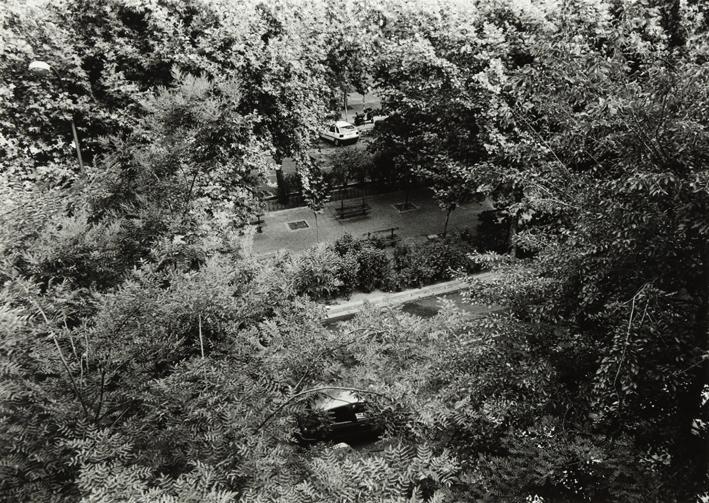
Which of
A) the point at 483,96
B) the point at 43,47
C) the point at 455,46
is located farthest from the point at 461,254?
the point at 43,47

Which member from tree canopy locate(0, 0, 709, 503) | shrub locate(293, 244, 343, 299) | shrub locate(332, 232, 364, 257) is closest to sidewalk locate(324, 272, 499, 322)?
shrub locate(332, 232, 364, 257)

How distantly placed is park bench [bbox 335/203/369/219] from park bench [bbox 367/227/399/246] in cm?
216

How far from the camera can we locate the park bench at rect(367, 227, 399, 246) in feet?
64.8

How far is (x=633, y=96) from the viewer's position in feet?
18.5

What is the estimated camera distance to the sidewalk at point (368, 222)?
20672 millimetres

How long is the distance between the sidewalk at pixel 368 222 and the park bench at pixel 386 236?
1.98ft

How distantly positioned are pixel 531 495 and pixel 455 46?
13.4 m

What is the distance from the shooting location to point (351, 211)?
23.1 metres

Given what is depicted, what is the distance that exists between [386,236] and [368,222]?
1.89 m

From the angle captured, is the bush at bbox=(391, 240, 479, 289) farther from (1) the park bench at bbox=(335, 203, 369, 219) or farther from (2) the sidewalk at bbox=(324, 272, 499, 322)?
(1) the park bench at bbox=(335, 203, 369, 219)

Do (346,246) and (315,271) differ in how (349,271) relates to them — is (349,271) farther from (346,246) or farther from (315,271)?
(315,271)

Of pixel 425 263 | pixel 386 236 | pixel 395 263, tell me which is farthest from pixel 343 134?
pixel 425 263

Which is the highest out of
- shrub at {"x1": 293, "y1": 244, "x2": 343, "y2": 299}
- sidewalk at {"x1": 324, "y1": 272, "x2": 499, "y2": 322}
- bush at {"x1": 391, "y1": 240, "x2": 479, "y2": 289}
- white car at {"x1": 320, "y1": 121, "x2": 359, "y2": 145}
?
white car at {"x1": 320, "y1": 121, "x2": 359, "y2": 145}

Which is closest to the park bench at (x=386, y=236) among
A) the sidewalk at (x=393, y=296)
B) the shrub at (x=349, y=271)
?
the shrub at (x=349, y=271)
